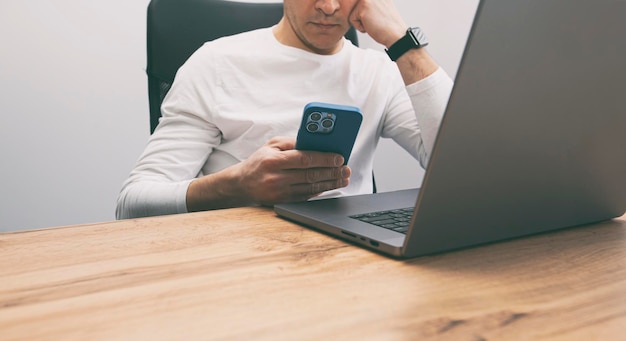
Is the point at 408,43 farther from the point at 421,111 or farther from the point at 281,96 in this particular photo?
the point at 281,96

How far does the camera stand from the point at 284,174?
2.50 ft

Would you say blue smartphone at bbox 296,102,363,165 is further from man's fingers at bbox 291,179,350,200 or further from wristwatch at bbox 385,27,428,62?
wristwatch at bbox 385,27,428,62

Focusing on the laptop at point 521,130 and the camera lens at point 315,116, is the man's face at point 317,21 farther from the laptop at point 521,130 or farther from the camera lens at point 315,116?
the laptop at point 521,130

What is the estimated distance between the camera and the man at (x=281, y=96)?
1004 mm

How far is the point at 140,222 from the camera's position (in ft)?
2.06

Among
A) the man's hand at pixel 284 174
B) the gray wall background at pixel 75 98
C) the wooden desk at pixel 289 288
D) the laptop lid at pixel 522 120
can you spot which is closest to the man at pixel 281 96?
the man's hand at pixel 284 174

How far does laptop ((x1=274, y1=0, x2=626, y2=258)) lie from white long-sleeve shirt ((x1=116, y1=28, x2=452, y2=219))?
470mm

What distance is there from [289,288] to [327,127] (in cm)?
34

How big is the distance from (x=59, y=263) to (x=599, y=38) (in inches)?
19.7

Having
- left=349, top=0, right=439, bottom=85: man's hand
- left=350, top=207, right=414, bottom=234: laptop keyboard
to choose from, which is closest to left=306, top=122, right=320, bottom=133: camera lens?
left=350, top=207, right=414, bottom=234: laptop keyboard

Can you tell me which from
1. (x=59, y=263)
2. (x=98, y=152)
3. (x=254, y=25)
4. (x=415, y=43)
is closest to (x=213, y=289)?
(x=59, y=263)

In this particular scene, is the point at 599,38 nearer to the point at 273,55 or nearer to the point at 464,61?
the point at 464,61

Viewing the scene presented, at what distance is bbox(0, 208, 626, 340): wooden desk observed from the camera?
1.12 feet

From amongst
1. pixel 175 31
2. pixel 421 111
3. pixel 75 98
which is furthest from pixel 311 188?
pixel 75 98
